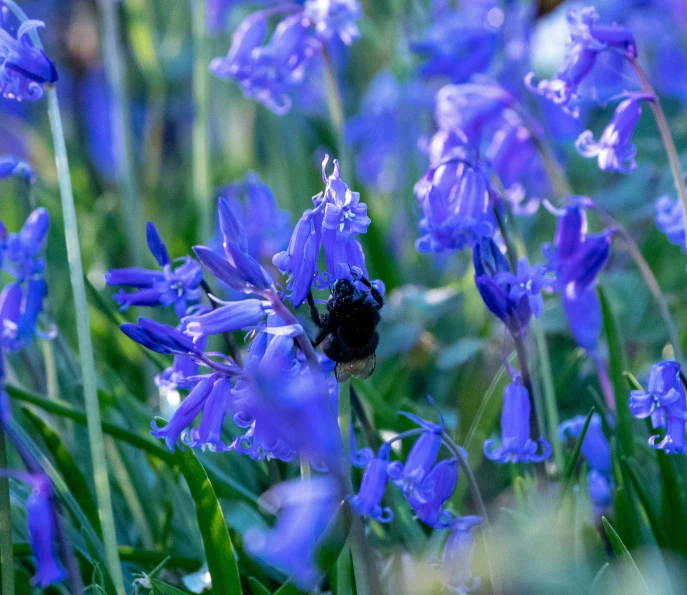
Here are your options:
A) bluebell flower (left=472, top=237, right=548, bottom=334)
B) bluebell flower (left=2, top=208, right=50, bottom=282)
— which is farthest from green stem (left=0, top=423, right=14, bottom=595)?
bluebell flower (left=472, top=237, right=548, bottom=334)

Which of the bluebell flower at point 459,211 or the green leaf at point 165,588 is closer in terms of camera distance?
the green leaf at point 165,588

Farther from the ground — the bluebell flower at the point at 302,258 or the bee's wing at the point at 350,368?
the bluebell flower at the point at 302,258

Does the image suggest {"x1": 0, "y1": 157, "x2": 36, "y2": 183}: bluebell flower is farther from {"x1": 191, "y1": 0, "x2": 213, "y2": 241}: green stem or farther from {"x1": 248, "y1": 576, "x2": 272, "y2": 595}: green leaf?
{"x1": 191, "y1": 0, "x2": 213, "y2": 241}: green stem

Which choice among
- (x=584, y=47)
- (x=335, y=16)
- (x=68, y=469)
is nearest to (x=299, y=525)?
(x=68, y=469)

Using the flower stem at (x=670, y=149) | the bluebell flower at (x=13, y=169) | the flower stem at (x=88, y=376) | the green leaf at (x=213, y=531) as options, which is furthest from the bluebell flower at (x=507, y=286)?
the bluebell flower at (x=13, y=169)

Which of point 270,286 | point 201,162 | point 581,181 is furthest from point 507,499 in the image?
point 581,181

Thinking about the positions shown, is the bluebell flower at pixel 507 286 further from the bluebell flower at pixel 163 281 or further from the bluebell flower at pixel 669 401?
the bluebell flower at pixel 163 281
